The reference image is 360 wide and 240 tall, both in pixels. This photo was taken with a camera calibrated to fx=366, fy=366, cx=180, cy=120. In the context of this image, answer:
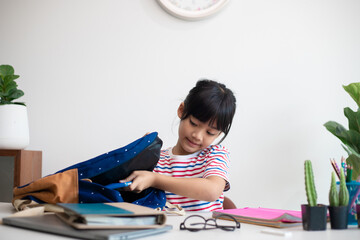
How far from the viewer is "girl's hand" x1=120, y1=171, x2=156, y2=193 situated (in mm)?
956

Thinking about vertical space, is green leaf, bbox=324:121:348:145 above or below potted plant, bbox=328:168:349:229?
above

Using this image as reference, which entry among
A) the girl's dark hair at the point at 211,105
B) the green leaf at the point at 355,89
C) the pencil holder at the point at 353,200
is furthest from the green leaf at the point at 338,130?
the pencil holder at the point at 353,200

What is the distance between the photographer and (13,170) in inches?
→ 66.8

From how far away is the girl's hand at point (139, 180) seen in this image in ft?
3.14

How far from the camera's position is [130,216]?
0.65 meters

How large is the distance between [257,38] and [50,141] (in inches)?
51.2

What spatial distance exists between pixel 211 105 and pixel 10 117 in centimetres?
93

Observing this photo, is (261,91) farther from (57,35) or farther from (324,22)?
(57,35)

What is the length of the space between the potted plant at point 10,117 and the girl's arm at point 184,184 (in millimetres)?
905

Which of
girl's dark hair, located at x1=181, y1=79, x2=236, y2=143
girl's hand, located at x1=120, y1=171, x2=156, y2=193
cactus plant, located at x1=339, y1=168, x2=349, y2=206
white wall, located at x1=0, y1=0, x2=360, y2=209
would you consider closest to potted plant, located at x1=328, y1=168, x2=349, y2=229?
cactus plant, located at x1=339, y1=168, x2=349, y2=206

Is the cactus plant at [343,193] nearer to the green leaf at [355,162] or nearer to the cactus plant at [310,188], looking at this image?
the cactus plant at [310,188]

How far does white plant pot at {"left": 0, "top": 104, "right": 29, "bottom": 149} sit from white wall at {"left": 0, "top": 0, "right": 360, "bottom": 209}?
303mm

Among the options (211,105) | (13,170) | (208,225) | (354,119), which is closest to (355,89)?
(354,119)

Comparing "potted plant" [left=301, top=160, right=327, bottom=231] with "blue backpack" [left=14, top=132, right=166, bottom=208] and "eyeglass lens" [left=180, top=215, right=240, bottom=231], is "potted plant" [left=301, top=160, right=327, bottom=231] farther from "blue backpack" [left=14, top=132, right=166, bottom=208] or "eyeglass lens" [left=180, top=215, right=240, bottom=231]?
"blue backpack" [left=14, top=132, right=166, bottom=208]
